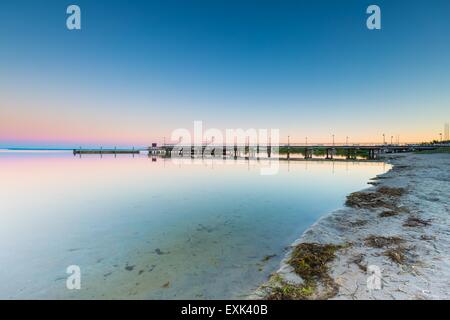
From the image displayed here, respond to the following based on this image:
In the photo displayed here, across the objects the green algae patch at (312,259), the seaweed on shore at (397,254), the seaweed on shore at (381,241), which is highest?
the seaweed on shore at (397,254)

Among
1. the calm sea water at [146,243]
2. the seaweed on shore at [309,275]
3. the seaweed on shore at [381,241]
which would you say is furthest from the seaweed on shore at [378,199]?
the seaweed on shore at [309,275]

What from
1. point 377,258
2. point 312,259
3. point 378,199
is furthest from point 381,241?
point 378,199

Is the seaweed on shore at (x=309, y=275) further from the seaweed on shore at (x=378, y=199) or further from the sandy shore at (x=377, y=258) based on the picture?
the seaweed on shore at (x=378, y=199)

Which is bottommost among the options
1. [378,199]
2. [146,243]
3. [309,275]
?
[146,243]

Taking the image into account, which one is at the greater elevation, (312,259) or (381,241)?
(381,241)

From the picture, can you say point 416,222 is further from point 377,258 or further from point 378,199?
point 378,199

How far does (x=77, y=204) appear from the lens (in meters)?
13.6

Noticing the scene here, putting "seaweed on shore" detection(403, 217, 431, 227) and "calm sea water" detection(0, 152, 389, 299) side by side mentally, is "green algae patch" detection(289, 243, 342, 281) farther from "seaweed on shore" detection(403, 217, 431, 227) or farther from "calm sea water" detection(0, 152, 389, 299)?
"seaweed on shore" detection(403, 217, 431, 227)

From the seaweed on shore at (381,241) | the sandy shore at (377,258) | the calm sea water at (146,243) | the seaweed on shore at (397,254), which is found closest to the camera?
the sandy shore at (377,258)

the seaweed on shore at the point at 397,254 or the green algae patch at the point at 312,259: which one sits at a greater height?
the seaweed on shore at the point at 397,254

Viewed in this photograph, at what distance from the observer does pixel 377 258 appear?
19.1ft

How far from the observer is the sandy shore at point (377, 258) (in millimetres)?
4449

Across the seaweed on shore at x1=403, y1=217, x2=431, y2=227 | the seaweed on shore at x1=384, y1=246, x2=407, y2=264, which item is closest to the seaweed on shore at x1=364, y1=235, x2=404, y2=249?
the seaweed on shore at x1=384, y1=246, x2=407, y2=264
